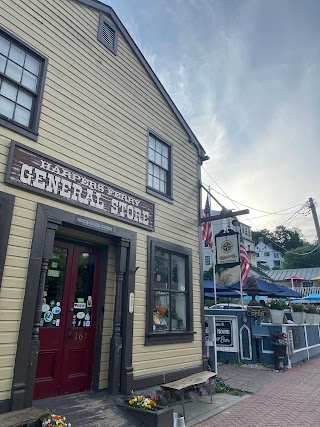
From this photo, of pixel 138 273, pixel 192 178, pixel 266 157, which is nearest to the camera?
pixel 138 273

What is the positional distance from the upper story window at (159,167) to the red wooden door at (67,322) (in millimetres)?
2371

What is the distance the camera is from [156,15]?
8.48 m

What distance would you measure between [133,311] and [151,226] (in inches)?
71.4

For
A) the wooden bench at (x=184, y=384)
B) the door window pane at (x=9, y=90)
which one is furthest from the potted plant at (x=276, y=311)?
the door window pane at (x=9, y=90)

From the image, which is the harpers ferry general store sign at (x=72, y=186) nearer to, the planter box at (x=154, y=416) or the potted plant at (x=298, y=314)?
the planter box at (x=154, y=416)

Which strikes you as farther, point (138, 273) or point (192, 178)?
point (192, 178)

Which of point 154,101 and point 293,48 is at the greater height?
point 293,48

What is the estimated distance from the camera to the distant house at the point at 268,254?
7719 cm

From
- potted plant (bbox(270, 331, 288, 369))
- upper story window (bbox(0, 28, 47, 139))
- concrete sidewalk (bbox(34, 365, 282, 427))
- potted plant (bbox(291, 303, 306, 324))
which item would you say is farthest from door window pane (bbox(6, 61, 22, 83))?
potted plant (bbox(291, 303, 306, 324))

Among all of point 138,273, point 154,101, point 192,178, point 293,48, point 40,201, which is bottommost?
point 138,273

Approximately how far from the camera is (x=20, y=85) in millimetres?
4652

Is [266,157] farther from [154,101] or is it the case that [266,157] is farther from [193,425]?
[193,425]

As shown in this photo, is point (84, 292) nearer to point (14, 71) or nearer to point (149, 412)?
point (149, 412)

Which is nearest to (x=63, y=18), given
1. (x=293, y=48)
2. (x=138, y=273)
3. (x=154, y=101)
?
(x=154, y=101)
